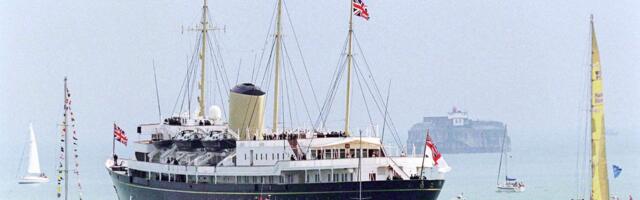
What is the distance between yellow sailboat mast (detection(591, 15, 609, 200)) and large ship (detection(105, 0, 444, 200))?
16665 millimetres

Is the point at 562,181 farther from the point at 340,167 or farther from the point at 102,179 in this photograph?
the point at 340,167

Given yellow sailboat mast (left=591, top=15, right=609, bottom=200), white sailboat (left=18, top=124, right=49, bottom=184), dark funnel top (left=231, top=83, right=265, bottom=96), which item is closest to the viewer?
yellow sailboat mast (left=591, top=15, right=609, bottom=200)

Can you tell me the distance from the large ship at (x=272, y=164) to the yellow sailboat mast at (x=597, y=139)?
54.7ft

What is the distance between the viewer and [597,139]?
66000mm

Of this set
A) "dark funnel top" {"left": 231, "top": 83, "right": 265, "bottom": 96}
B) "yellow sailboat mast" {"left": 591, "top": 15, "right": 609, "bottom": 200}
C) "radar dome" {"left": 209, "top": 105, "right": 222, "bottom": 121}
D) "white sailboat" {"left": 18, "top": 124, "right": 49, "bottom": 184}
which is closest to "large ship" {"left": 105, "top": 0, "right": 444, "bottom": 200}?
"dark funnel top" {"left": 231, "top": 83, "right": 265, "bottom": 96}

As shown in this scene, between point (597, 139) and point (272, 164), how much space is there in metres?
24.2

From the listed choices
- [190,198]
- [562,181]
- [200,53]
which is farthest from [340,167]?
[562,181]

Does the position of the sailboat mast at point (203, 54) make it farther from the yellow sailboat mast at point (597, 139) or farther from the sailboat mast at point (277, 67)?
the yellow sailboat mast at point (597, 139)

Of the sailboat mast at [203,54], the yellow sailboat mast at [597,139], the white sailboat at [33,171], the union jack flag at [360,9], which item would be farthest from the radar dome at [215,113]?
the white sailboat at [33,171]

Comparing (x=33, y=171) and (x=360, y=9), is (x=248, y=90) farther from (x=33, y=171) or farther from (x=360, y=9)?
(x=33, y=171)

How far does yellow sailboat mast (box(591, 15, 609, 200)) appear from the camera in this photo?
2584 inches

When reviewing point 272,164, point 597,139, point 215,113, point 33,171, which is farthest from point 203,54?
point 33,171

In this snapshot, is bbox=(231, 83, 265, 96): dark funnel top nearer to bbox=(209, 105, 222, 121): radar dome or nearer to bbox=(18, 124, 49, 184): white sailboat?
bbox=(209, 105, 222, 121): radar dome

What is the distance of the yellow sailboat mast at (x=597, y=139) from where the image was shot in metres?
65.6
